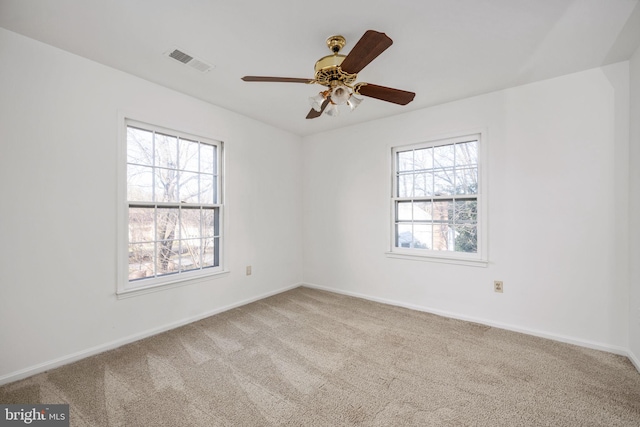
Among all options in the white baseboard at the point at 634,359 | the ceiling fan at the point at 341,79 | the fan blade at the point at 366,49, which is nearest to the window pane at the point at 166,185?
the ceiling fan at the point at 341,79

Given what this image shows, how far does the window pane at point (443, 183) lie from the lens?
3.32 m

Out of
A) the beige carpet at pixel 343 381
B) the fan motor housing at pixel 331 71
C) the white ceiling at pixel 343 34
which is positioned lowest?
the beige carpet at pixel 343 381

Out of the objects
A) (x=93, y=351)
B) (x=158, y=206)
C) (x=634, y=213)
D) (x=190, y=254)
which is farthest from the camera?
(x=190, y=254)

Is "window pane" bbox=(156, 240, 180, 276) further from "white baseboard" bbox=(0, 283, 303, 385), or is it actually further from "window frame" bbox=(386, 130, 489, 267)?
"window frame" bbox=(386, 130, 489, 267)

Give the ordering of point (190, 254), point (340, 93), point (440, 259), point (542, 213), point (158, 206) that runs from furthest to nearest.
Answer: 1. point (440, 259)
2. point (190, 254)
3. point (158, 206)
4. point (542, 213)
5. point (340, 93)

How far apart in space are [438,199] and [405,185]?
473mm

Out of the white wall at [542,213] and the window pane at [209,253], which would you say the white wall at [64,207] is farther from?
the white wall at [542,213]

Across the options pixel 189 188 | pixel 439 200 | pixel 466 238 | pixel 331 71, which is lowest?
pixel 466 238

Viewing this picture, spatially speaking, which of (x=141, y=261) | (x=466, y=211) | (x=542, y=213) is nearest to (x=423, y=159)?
(x=466, y=211)

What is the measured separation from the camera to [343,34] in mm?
2014

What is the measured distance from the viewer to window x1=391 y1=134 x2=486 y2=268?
125 inches

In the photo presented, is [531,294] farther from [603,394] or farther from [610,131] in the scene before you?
[610,131]

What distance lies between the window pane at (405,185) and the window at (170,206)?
7.60 feet

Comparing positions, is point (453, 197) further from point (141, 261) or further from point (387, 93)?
point (141, 261)
